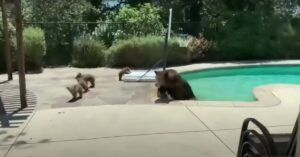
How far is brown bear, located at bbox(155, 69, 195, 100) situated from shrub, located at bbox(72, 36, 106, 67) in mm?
4320

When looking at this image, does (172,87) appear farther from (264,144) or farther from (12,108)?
(264,144)

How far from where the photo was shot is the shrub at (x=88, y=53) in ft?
39.6

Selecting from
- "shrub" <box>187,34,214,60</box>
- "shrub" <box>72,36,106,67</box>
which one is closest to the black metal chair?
"shrub" <box>72,36,106,67</box>

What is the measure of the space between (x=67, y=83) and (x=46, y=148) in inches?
193

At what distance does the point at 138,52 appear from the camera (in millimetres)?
12125

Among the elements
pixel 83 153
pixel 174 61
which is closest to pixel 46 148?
pixel 83 153

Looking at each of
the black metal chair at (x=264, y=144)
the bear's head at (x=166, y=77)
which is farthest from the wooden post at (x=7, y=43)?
the black metal chair at (x=264, y=144)

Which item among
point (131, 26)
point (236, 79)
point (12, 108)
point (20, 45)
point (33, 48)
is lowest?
point (236, 79)

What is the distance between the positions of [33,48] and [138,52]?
2.68 meters

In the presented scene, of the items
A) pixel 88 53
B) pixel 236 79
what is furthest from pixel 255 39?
pixel 88 53

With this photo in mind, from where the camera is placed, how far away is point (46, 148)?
4.52m

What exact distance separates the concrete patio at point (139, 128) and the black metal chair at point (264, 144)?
117 cm

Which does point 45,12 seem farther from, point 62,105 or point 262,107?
point 262,107

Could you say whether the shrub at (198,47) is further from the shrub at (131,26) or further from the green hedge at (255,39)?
the shrub at (131,26)
